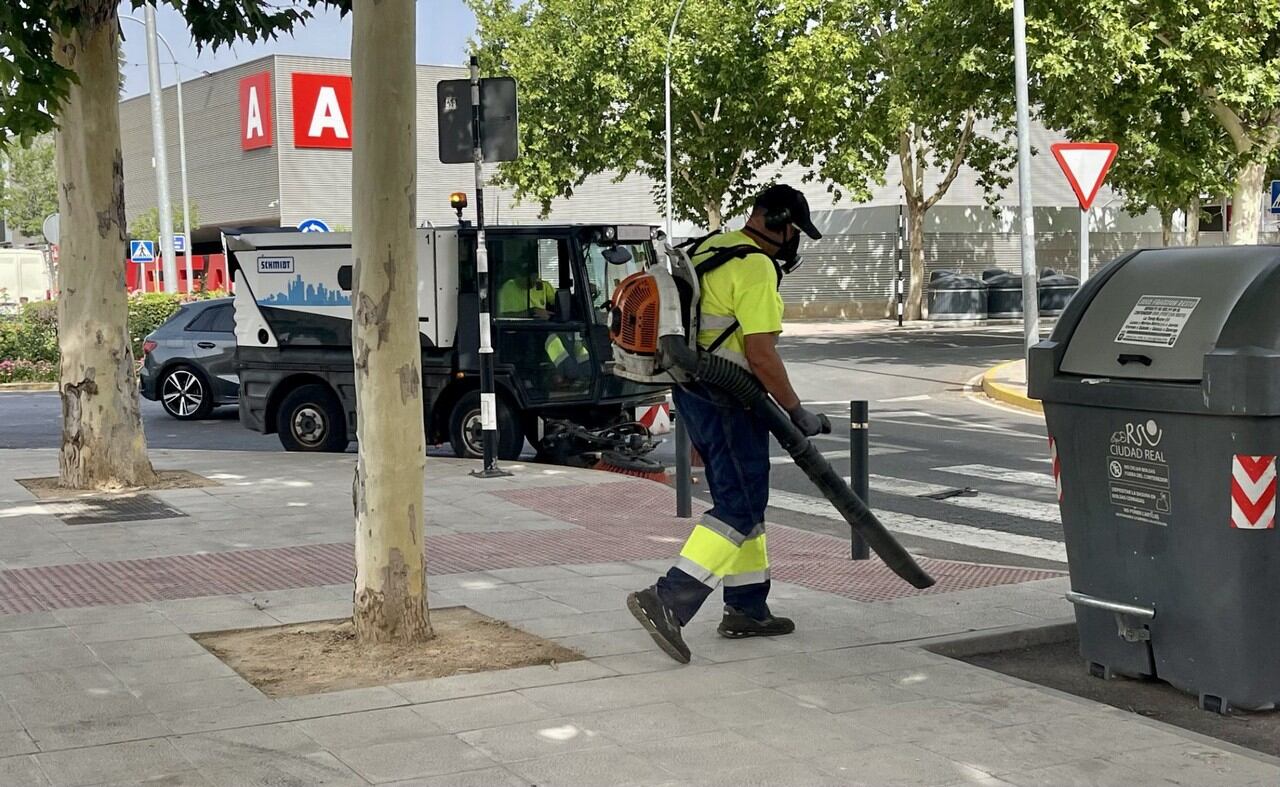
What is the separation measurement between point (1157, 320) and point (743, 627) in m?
2.13

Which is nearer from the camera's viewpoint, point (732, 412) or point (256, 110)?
point (732, 412)

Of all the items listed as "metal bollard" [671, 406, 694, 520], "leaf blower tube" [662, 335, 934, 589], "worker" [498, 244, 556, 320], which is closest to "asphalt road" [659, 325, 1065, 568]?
"metal bollard" [671, 406, 694, 520]

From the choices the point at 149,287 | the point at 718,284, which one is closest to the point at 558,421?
the point at 718,284

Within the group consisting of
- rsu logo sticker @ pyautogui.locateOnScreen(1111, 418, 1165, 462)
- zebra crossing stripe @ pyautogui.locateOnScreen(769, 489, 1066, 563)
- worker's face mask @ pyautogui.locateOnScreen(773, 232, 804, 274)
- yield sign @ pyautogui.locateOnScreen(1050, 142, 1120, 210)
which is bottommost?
zebra crossing stripe @ pyautogui.locateOnScreen(769, 489, 1066, 563)

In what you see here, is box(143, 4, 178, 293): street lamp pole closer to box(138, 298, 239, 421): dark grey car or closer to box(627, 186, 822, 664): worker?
box(138, 298, 239, 421): dark grey car

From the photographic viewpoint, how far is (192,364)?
18312 mm

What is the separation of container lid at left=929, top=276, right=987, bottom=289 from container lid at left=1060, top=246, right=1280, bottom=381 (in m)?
39.4

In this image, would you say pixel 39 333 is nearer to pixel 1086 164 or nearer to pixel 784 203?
pixel 1086 164

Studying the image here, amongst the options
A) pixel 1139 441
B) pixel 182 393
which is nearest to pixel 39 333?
pixel 182 393

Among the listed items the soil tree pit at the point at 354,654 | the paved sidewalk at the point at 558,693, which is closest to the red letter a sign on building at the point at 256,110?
the paved sidewalk at the point at 558,693

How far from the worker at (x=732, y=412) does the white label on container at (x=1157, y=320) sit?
4.17ft

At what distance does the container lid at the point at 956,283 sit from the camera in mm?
44625

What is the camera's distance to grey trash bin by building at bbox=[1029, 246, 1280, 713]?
17.4ft

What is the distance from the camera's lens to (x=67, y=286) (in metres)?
11.8
